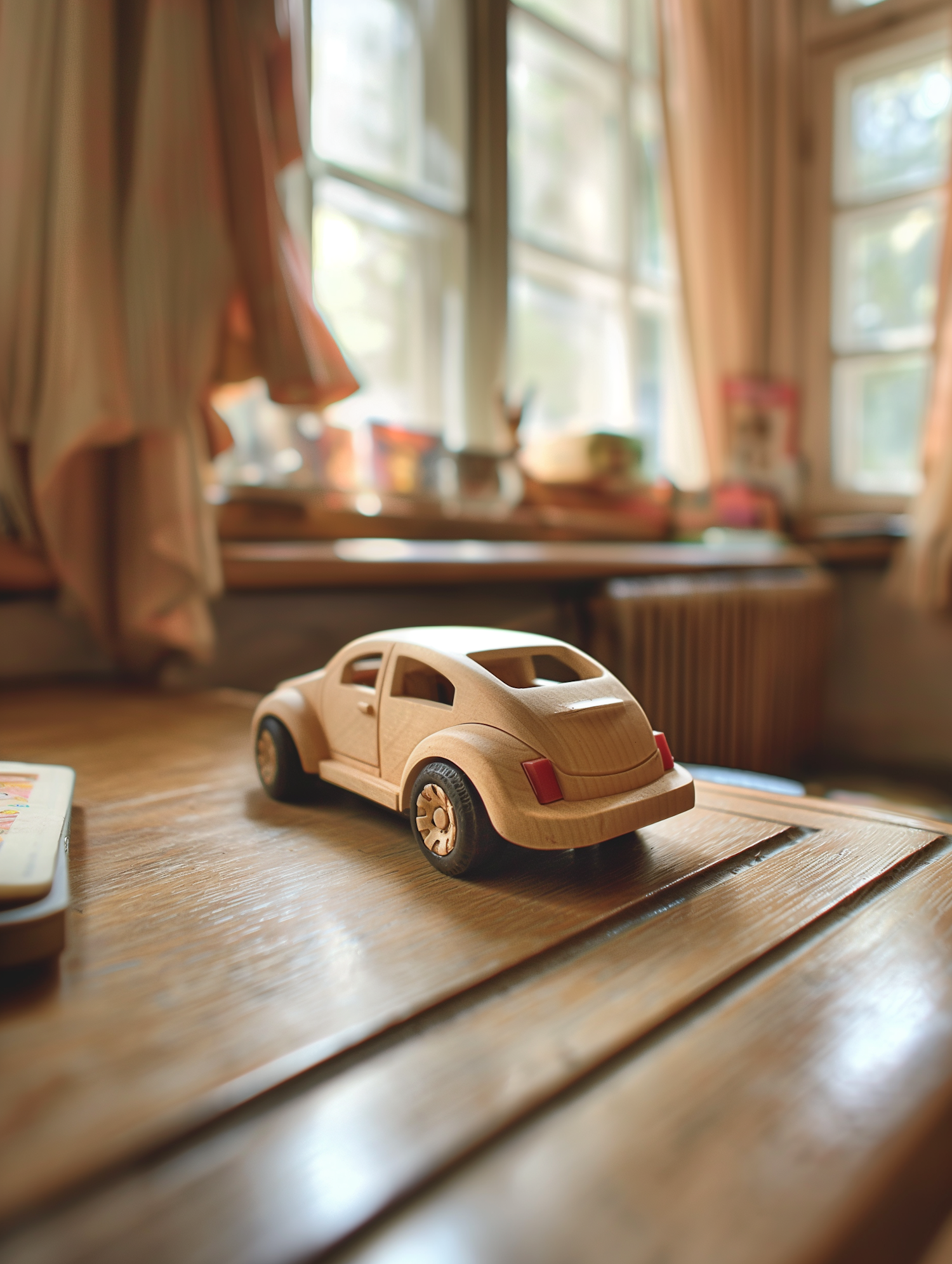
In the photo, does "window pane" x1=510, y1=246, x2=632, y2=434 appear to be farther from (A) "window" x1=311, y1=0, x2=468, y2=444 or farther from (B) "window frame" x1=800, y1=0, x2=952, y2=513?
(B) "window frame" x1=800, y1=0, x2=952, y2=513

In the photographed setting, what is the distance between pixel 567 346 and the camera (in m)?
2.57

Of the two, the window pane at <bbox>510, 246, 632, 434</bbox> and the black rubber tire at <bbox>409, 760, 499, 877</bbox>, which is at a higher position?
the window pane at <bbox>510, 246, 632, 434</bbox>

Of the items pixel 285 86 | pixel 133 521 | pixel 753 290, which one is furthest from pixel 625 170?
pixel 133 521

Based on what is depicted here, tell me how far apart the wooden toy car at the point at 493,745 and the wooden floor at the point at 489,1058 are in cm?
3

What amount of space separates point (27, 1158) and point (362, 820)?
11.7 inches

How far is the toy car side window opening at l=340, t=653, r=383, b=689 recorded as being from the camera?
516mm

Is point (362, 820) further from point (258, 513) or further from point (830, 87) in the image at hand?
point (830, 87)

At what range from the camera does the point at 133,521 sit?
1.19 meters

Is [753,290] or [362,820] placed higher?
[753,290]

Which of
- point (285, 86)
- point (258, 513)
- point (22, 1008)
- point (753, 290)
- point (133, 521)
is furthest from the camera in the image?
point (753, 290)

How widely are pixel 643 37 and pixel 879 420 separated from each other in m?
1.51

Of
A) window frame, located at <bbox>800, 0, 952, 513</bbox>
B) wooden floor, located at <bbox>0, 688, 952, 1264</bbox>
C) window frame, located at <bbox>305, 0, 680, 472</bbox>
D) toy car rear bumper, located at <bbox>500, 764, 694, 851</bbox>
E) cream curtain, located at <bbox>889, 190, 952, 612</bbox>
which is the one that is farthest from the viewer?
window frame, located at <bbox>800, 0, 952, 513</bbox>

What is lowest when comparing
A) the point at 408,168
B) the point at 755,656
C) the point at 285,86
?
the point at 755,656

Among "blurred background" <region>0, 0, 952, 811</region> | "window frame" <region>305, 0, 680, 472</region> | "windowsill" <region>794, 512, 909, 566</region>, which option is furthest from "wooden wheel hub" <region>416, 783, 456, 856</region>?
"windowsill" <region>794, 512, 909, 566</region>
